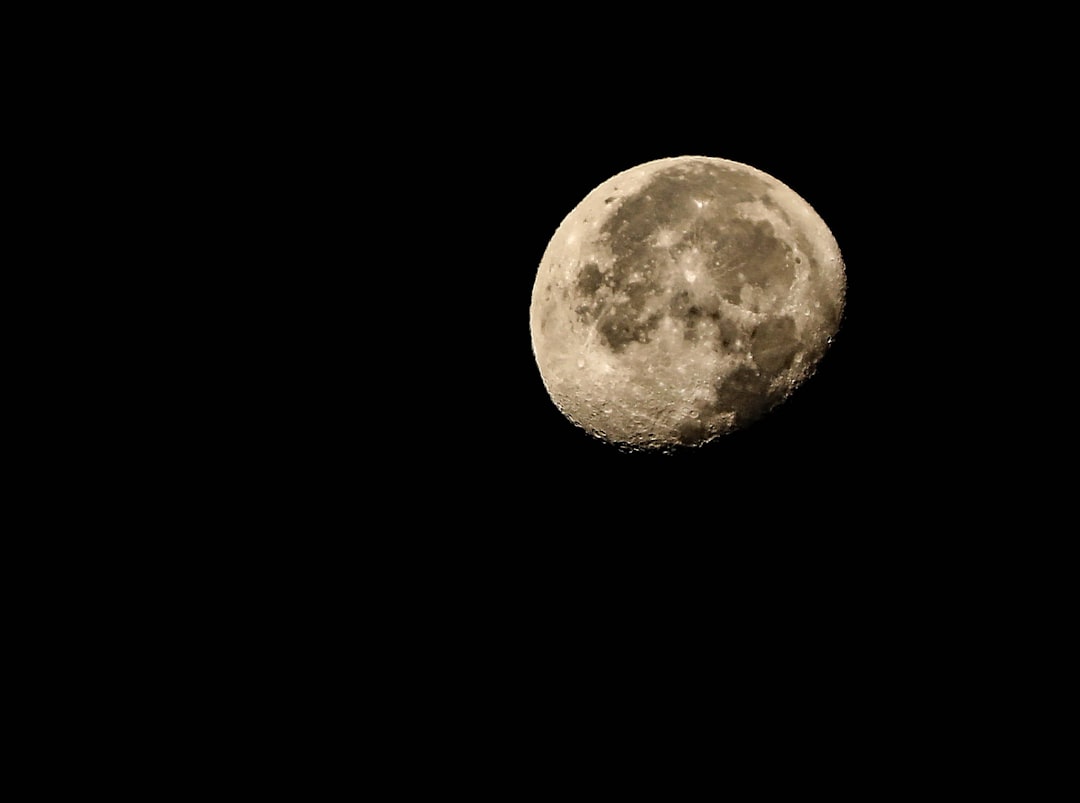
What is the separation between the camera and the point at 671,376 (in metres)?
3.00

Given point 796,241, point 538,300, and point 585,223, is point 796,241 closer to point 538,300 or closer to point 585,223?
point 585,223

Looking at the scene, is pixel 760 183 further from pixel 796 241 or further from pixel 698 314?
pixel 698 314

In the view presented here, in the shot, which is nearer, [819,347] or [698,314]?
[698,314]

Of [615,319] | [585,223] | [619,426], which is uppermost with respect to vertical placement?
[585,223]

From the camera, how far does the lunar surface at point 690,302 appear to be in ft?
9.61

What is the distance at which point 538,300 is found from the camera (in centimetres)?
338

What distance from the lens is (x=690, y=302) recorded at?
2914 mm

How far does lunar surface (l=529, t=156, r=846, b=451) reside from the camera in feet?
9.61

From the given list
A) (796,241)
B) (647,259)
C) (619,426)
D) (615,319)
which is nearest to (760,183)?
(796,241)

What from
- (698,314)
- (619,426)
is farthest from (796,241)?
(619,426)

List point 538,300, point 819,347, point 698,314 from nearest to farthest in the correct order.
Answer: point 698,314, point 819,347, point 538,300

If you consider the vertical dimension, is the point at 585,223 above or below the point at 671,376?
above

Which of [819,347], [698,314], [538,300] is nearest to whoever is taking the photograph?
[698,314]

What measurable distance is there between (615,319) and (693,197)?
1.72 ft
